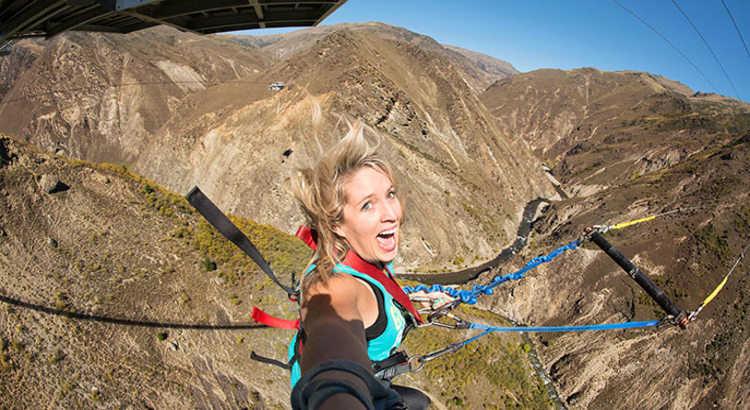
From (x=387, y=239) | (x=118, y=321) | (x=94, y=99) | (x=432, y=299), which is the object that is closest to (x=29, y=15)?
(x=387, y=239)

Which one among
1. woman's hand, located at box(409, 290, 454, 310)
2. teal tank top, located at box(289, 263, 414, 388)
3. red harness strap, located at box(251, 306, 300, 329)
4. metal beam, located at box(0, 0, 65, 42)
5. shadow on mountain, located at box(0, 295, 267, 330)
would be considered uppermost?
metal beam, located at box(0, 0, 65, 42)

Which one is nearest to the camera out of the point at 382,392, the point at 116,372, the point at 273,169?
the point at 382,392

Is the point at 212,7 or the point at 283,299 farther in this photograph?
the point at 283,299

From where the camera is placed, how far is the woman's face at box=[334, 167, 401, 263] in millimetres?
1943

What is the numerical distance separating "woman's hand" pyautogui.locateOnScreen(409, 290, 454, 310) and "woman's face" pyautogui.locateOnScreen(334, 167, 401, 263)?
1.94 metres

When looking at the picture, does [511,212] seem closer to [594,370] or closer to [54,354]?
[594,370]

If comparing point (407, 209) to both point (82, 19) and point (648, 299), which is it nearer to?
point (648, 299)

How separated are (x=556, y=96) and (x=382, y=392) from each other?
11704cm

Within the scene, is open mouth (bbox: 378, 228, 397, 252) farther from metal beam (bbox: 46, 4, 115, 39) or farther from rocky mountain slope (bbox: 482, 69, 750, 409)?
rocky mountain slope (bbox: 482, 69, 750, 409)

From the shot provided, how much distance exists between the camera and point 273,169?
26.9 m

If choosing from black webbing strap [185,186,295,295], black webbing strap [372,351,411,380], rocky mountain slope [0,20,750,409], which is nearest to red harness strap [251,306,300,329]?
black webbing strap [185,186,295,295]

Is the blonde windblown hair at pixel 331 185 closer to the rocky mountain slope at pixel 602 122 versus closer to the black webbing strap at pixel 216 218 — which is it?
the black webbing strap at pixel 216 218

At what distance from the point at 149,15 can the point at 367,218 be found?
4582 millimetres

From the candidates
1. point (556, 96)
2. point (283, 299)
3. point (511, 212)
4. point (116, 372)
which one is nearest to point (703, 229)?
point (511, 212)
